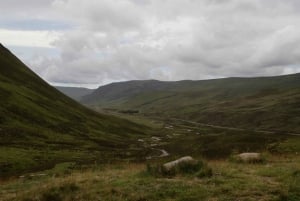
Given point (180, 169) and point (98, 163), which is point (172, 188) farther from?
point (98, 163)

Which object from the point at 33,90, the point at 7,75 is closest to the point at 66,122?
the point at 33,90

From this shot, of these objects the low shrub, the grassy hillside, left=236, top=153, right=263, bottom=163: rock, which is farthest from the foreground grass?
the grassy hillside

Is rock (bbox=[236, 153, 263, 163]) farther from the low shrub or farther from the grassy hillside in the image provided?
the grassy hillside

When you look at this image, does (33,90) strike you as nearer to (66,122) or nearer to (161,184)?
(66,122)

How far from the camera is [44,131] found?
424ft

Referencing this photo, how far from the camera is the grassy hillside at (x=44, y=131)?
85.4 m

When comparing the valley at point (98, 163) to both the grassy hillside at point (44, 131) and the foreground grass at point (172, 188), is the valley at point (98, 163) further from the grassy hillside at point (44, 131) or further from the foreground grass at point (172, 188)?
the grassy hillside at point (44, 131)

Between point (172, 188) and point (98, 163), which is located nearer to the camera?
point (172, 188)

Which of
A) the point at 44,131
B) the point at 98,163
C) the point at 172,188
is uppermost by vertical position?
the point at 44,131

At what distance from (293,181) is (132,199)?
794 cm

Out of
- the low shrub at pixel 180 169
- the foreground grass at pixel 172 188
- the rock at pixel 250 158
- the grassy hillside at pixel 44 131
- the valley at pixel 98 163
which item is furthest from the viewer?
the grassy hillside at pixel 44 131

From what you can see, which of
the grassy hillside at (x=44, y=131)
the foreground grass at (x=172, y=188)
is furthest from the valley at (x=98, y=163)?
the grassy hillside at (x=44, y=131)

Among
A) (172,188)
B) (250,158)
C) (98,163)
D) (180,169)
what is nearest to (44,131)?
(98,163)

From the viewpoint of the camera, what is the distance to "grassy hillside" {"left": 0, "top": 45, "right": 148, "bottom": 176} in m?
85.4
